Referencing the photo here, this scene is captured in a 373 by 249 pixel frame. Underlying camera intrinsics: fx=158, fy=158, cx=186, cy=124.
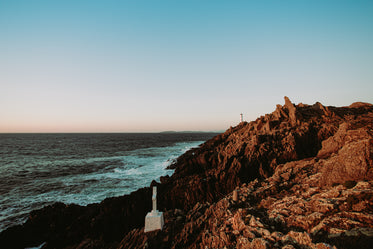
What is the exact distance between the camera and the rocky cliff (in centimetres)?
648

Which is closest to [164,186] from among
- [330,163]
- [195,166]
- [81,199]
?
[195,166]

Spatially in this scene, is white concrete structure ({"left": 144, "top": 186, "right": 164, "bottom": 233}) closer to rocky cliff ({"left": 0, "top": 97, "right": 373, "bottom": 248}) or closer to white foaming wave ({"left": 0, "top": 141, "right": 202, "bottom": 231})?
rocky cliff ({"left": 0, "top": 97, "right": 373, "bottom": 248})

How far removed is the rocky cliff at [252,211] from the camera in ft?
21.2

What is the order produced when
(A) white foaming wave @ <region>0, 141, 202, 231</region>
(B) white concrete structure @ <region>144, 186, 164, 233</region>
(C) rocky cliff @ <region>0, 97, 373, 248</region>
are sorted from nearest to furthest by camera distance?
(C) rocky cliff @ <region>0, 97, 373, 248</region> < (B) white concrete structure @ <region>144, 186, 164, 233</region> < (A) white foaming wave @ <region>0, 141, 202, 231</region>

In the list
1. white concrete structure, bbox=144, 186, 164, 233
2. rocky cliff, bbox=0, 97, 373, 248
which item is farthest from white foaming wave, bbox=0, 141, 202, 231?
white concrete structure, bbox=144, 186, 164, 233

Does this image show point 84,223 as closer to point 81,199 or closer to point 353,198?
point 81,199

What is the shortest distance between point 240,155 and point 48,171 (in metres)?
37.3

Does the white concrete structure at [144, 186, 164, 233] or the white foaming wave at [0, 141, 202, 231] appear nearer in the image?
the white concrete structure at [144, 186, 164, 233]

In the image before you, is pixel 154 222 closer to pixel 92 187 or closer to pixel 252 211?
pixel 252 211

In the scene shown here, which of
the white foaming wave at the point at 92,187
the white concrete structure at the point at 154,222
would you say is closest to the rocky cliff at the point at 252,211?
the white concrete structure at the point at 154,222

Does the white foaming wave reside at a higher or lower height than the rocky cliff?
lower

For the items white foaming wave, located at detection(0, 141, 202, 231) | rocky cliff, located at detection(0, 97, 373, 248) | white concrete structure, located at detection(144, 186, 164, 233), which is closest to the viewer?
rocky cliff, located at detection(0, 97, 373, 248)

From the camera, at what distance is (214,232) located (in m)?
8.43

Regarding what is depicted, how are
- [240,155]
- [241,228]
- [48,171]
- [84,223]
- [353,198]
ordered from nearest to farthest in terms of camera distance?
[353,198] < [241,228] < [84,223] < [240,155] < [48,171]
